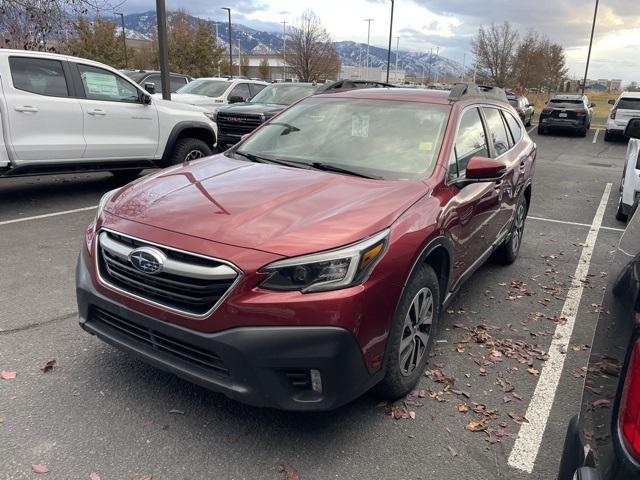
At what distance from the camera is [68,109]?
692cm

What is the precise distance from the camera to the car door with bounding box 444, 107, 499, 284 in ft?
11.2

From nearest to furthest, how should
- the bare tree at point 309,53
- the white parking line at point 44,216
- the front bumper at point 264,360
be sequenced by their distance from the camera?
the front bumper at point 264,360 → the white parking line at point 44,216 → the bare tree at point 309,53

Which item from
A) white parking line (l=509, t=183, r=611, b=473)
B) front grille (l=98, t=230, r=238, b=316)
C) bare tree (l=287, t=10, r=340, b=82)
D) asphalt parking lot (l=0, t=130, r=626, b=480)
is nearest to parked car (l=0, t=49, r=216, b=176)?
asphalt parking lot (l=0, t=130, r=626, b=480)

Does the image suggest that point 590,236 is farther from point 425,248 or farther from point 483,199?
point 425,248

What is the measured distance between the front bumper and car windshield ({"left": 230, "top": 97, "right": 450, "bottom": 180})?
4.45 ft

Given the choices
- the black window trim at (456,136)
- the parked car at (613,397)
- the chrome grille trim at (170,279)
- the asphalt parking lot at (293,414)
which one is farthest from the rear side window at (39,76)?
the parked car at (613,397)

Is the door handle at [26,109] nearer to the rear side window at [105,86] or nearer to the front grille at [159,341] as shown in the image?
the rear side window at [105,86]

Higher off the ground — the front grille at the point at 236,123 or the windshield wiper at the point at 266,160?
the windshield wiper at the point at 266,160

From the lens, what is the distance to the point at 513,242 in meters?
5.57

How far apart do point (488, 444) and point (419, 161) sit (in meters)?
1.76

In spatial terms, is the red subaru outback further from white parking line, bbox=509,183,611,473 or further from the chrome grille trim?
white parking line, bbox=509,183,611,473

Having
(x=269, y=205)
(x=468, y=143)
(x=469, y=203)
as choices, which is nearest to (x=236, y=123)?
(x=468, y=143)

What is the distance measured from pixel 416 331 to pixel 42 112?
5.85 m

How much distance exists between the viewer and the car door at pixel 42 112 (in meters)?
6.42
